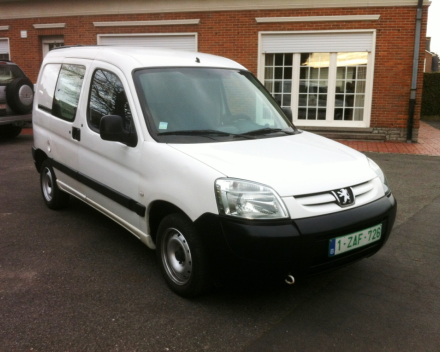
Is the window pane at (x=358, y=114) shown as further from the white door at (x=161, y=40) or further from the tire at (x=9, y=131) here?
the tire at (x=9, y=131)

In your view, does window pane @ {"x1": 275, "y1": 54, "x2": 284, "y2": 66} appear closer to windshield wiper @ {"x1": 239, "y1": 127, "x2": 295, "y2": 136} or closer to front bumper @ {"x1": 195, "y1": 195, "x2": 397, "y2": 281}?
windshield wiper @ {"x1": 239, "y1": 127, "x2": 295, "y2": 136}

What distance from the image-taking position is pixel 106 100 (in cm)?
437

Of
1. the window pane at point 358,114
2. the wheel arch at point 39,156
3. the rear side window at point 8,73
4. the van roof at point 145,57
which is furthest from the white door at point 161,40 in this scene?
the van roof at point 145,57

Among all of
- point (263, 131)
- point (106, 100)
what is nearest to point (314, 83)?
point (263, 131)

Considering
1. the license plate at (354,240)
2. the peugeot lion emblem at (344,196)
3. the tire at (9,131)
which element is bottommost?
the tire at (9,131)

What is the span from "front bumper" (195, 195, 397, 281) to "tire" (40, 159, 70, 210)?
307 centimetres

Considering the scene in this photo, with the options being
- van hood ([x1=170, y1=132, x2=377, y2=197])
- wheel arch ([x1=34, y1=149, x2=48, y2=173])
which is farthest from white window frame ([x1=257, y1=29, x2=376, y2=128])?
van hood ([x1=170, y1=132, x2=377, y2=197])

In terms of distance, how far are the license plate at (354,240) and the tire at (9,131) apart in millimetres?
11015

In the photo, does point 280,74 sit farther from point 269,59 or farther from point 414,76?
point 414,76

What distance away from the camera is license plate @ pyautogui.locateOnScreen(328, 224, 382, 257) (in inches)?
125

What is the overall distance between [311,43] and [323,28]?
48 centimetres

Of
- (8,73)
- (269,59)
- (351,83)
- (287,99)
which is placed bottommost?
(287,99)

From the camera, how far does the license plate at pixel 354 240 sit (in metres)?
3.19

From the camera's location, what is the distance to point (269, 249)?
301 cm
